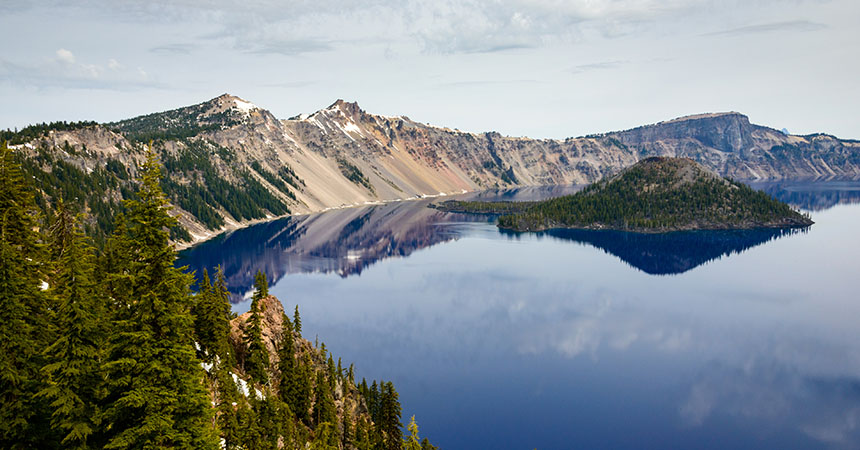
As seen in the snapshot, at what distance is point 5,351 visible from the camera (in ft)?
77.0

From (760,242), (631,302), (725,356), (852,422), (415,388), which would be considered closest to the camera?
(852,422)

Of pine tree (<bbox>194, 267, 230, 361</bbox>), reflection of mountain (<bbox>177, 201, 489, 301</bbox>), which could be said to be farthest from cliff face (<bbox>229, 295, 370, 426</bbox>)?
reflection of mountain (<bbox>177, 201, 489, 301</bbox>)

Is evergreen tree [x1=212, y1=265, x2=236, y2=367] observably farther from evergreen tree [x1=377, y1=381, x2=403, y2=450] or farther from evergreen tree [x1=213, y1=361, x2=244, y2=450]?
evergreen tree [x1=377, y1=381, x2=403, y2=450]

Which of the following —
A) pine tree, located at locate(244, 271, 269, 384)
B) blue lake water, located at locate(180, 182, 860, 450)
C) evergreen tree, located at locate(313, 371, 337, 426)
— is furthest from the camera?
blue lake water, located at locate(180, 182, 860, 450)

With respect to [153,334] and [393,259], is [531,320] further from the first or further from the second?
[153,334]

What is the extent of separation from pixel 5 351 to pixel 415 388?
53401mm

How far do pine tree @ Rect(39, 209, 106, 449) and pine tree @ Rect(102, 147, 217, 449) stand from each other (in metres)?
0.98

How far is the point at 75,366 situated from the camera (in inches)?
877

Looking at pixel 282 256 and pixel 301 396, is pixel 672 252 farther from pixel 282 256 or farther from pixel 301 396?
pixel 301 396

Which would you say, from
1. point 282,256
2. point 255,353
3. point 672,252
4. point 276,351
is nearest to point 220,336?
point 255,353

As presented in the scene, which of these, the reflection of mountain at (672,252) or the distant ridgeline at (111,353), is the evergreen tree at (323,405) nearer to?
the distant ridgeline at (111,353)

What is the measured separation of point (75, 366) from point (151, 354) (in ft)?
11.8

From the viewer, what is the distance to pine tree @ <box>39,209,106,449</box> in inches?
848

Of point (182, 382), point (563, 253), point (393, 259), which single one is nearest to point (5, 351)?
point (182, 382)
